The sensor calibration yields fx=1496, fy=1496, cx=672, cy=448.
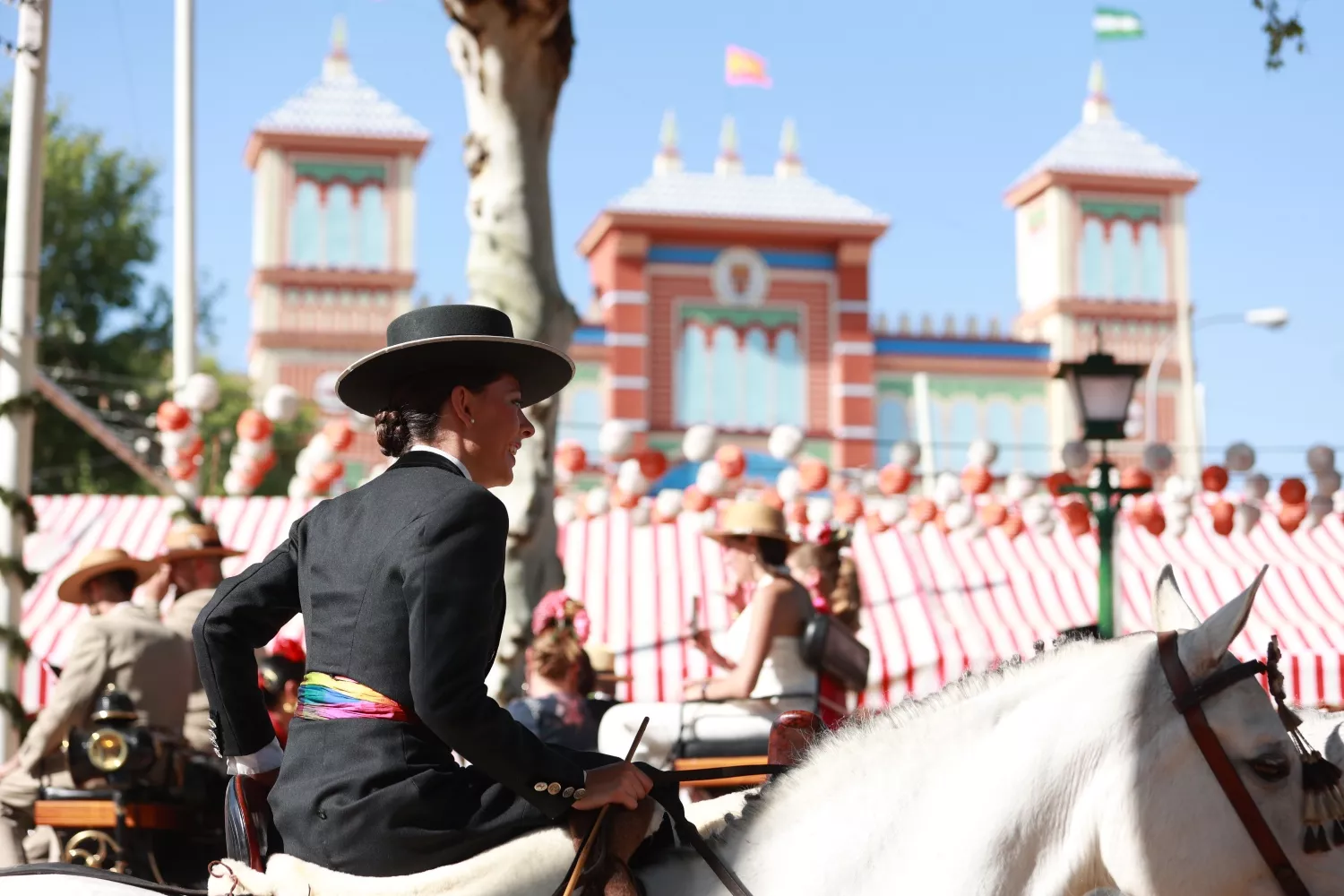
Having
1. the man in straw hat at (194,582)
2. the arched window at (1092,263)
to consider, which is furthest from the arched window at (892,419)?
the man in straw hat at (194,582)

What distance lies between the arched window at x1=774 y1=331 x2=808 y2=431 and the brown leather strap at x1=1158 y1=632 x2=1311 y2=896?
32336 millimetres

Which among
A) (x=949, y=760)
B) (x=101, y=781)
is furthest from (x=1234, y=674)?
(x=101, y=781)

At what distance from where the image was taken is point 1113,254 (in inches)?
1462

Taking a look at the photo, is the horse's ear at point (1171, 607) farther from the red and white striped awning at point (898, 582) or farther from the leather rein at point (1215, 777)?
the red and white striped awning at point (898, 582)

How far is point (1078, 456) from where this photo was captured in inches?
558

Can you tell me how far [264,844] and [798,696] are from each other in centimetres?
379

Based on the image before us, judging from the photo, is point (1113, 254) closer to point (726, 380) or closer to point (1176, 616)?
point (726, 380)

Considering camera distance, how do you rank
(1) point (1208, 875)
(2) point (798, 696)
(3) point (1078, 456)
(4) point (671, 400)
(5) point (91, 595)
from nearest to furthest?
1. (1) point (1208, 875)
2. (2) point (798, 696)
3. (5) point (91, 595)
4. (3) point (1078, 456)
5. (4) point (671, 400)

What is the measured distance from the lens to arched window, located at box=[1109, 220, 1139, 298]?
37.0 m

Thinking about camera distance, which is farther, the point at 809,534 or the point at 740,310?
the point at 740,310

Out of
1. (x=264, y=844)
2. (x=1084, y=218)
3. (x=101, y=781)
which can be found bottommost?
(x=101, y=781)

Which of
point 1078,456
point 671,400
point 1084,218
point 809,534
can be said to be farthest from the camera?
point 1084,218

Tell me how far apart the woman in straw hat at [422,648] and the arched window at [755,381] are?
32.0 m

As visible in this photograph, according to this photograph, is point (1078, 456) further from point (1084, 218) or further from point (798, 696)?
point (1084, 218)
